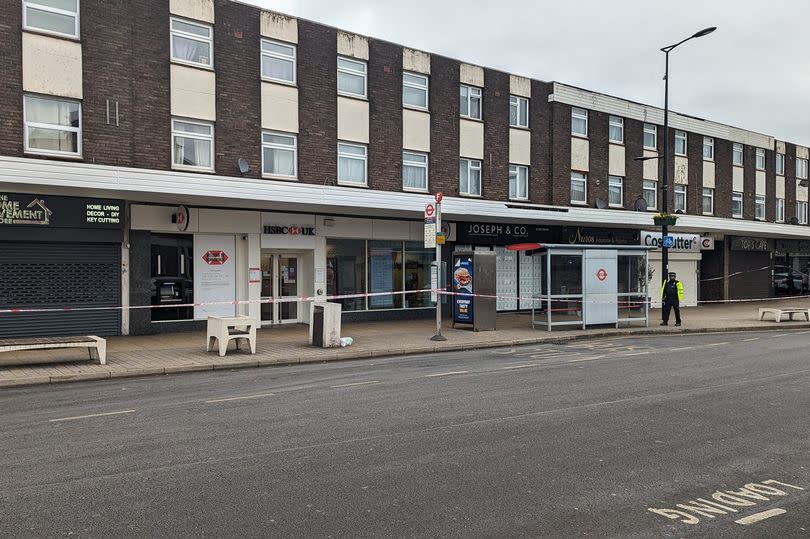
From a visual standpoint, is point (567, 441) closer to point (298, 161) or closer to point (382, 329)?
point (382, 329)

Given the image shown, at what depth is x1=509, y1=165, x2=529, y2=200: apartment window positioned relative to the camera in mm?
24875

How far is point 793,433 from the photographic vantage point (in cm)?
701

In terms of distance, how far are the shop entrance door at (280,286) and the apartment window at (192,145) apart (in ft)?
11.1

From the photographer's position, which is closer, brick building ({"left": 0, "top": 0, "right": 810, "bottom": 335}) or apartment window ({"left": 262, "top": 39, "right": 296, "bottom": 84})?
brick building ({"left": 0, "top": 0, "right": 810, "bottom": 335})

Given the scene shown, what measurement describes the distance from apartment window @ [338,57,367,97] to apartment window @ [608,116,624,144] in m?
12.3

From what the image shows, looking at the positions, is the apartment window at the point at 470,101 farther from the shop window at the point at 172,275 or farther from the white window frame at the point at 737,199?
the white window frame at the point at 737,199

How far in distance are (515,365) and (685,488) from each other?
7.15 metres

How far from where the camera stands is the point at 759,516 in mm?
4680

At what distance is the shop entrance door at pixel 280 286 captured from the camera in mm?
19875

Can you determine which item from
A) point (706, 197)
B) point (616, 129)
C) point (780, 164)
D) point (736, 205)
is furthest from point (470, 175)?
point (780, 164)

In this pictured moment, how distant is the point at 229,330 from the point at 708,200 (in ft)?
89.0

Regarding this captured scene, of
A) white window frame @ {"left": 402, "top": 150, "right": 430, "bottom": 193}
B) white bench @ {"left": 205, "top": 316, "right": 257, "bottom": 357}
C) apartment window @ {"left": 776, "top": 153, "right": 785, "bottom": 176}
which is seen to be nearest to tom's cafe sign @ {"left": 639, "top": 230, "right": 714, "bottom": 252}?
apartment window @ {"left": 776, "top": 153, "right": 785, "bottom": 176}

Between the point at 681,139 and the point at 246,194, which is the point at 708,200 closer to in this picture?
→ the point at 681,139

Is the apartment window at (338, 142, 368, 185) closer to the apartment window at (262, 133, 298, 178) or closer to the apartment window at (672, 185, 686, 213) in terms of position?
the apartment window at (262, 133, 298, 178)
